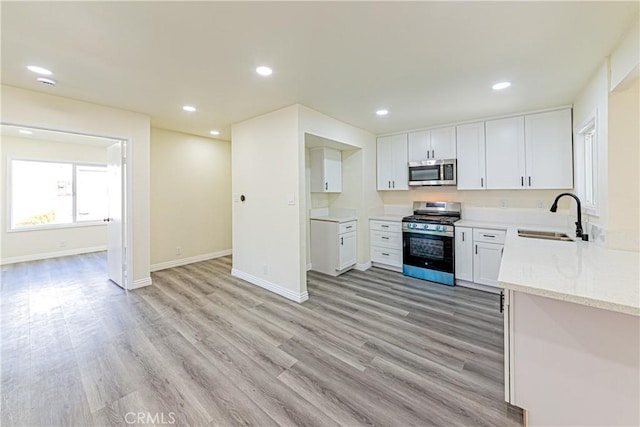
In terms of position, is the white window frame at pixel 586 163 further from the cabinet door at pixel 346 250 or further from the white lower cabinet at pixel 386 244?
the cabinet door at pixel 346 250

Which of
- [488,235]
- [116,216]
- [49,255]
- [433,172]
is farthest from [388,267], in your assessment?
[49,255]

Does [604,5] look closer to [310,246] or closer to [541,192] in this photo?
[541,192]

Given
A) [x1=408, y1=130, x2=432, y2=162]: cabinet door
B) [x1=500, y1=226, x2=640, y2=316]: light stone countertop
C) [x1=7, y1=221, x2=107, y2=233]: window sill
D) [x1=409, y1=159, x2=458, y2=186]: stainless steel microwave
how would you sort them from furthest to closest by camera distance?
1. [x1=7, y1=221, x2=107, y2=233]: window sill
2. [x1=408, y1=130, x2=432, y2=162]: cabinet door
3. [x1=409, y1=159, x2=458, y2=186]: stainless steel microwave
4. [x1=500, y1=226, x2=640, y2=316]: light stone countertop

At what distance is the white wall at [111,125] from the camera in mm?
2752

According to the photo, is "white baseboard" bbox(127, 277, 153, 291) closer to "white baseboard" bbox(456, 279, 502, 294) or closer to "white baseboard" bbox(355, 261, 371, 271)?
"white baseboard" bbox(355, 261, 371, 271)

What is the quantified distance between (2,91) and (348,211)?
4.52 m

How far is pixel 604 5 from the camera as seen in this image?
155cm

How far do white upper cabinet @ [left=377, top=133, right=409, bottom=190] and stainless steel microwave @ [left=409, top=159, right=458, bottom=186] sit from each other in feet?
0.48

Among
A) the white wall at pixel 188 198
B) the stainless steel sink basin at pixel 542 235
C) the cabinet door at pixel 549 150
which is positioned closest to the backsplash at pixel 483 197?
the cabinet door at pixel 549 150

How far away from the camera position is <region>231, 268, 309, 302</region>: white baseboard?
3.30 metres

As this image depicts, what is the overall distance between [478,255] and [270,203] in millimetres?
2981

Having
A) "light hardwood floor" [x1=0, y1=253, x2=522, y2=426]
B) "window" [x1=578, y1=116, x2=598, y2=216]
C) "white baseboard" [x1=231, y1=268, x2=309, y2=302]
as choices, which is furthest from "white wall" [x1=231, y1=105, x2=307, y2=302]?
"window" [x1=578, y1=116, x2=598, y2=216]

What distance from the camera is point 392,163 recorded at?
466cm

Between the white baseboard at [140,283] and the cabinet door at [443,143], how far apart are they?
482cm
